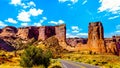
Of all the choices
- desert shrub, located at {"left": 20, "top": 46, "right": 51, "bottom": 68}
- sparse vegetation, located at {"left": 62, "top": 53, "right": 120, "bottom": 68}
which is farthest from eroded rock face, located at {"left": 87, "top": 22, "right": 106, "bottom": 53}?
desert shrub, located at {"left": 20, "top": 46, "right": 51, "bottom": 68}

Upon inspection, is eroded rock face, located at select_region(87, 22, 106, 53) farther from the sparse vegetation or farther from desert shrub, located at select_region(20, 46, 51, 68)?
desert shrub, located at select_region(20, 46, 51, 68)

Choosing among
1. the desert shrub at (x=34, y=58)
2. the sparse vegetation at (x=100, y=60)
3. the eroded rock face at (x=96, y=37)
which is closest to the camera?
the desert shrub at (x=34, y=58)

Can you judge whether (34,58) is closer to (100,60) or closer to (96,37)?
(100,60)

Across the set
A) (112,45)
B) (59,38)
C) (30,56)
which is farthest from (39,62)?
(59,38)

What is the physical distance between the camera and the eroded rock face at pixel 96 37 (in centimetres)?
16525

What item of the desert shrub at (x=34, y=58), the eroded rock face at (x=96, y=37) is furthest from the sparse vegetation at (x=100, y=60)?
the eroded rock face at (x=96, y=37)

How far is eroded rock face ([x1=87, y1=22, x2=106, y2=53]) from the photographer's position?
165 metres

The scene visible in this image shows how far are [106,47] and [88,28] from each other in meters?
17.0

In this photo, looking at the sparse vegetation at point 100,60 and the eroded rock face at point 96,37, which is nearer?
the sparse vegetation at point 100,60

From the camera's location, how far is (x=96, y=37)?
16800 cm

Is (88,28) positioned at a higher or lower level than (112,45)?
higher

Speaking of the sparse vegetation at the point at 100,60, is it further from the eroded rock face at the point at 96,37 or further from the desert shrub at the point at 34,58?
the eroded rock face at the point at 96,37

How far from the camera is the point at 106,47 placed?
558 feet

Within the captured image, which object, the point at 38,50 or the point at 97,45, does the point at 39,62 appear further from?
the point at 97,45
